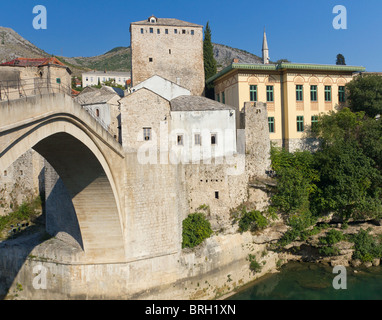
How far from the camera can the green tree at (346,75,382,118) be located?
27.6 metres

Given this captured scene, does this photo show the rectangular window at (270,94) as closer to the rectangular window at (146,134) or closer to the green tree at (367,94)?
the green tree at (367,94)

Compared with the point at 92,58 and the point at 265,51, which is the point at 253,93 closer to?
the point at 265,51

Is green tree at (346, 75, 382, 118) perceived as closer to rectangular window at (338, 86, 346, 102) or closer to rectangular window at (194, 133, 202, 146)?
rectangular window at (338, 86, 346, 102)

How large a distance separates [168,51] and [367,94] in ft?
56.8

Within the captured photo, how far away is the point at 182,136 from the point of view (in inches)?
838

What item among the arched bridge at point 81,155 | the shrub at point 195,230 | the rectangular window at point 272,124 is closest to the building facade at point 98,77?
the rectangular window at point 272,124

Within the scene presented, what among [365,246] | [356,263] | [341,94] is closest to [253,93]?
[341,94]

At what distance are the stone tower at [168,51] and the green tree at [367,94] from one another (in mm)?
13117

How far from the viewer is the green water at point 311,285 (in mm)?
19969

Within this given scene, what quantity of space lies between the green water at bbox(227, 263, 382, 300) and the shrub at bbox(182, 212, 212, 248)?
12.6ft

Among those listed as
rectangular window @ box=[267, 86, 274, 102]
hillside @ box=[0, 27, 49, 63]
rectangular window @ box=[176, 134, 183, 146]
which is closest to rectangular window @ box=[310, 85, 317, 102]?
rectangular window @ box=[267, 86, 274, 102]

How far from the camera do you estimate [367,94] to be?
27.7 meters

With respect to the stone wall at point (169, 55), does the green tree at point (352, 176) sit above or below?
below
